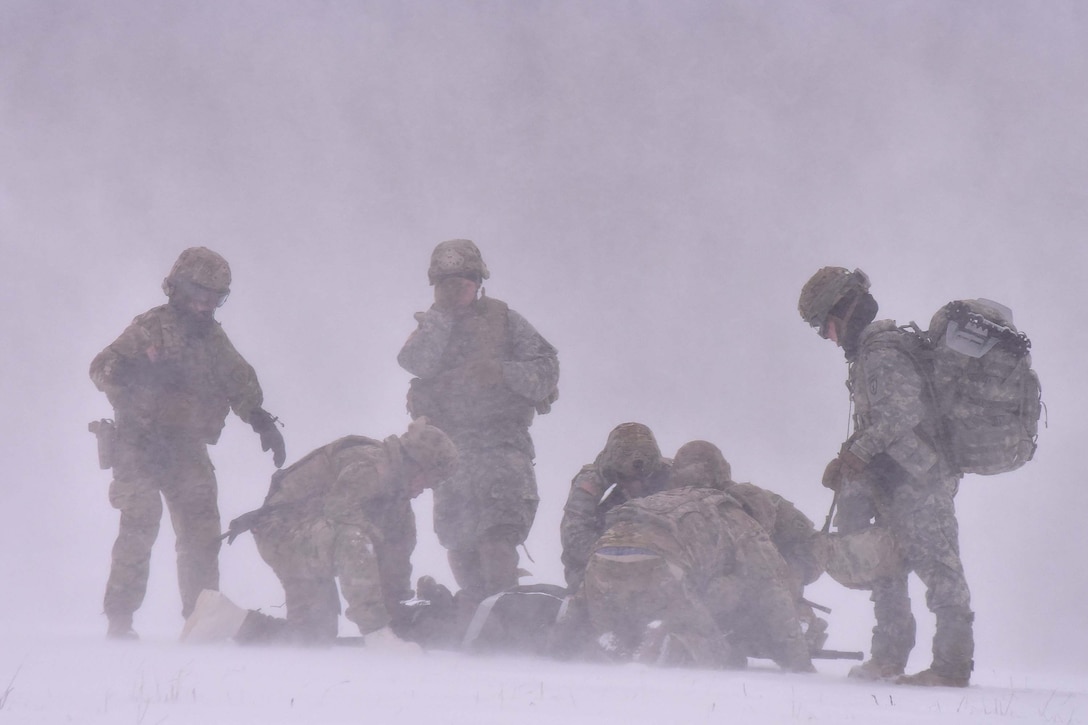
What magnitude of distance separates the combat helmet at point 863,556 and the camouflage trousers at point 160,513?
15.3 feet

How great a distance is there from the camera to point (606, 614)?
5.93 meters

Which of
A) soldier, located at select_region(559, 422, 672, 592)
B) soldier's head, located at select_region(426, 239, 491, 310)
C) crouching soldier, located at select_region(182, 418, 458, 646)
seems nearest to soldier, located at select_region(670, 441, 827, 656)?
soldier, located at select_region(559, 422, 672, 592)

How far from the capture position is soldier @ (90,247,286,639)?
7.29m

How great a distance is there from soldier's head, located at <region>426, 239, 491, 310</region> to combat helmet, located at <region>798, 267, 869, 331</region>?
315 centimetres

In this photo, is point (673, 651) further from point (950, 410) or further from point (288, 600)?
point (288, 600)

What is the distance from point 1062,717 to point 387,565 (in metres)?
4.66

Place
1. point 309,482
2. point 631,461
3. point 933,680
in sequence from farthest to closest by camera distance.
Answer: point 631,461
point 309,482
point 933,680

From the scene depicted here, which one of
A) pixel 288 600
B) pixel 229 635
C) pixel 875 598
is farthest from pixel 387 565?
pixel 875 598

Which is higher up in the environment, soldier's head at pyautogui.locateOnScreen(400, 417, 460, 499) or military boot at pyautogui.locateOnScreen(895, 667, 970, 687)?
soldier's head at pyautogui.locateOnScreen(400, 417, 460, 499)

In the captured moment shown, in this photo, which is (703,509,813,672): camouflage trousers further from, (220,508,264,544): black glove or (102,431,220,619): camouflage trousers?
(102,431,220,619): camouflage trousers

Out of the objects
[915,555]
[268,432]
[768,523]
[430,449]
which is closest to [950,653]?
[915,555]

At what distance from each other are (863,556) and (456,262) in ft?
14.0

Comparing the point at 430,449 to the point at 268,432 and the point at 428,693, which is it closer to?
the point at 268,432

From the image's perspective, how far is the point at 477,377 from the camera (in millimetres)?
8422
